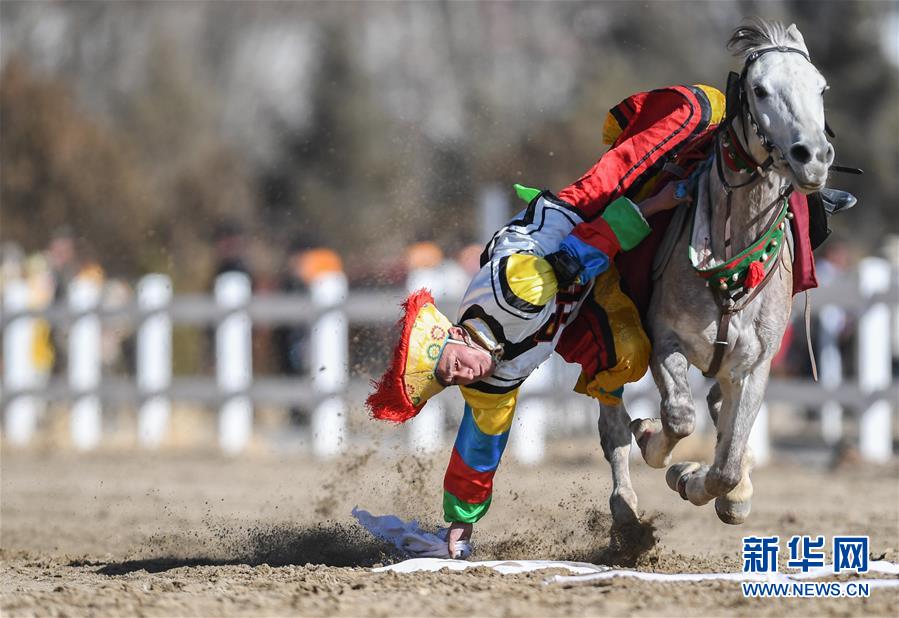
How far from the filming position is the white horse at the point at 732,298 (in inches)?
192

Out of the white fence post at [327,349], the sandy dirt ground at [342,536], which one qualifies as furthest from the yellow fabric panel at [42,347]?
the white fence post at [327,349]

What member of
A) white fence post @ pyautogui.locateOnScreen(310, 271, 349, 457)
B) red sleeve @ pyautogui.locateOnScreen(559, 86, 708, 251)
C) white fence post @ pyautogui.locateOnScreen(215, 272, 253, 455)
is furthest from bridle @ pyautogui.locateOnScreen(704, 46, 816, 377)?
white fence post @ pyautogui.locateOnScreen(215, 272, 253, 455)

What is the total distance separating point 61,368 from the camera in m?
14.9

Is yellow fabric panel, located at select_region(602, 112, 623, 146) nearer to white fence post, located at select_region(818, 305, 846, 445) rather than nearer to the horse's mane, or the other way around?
the horse's mane

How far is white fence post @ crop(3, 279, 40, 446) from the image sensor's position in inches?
542

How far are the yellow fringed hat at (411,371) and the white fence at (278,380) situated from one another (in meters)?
5.09

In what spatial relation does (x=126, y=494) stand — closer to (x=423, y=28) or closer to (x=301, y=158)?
(x=301, y=158)

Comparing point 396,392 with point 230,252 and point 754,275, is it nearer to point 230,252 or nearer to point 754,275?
point 754,275

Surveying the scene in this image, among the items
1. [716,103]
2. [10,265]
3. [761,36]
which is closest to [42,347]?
[10,265]

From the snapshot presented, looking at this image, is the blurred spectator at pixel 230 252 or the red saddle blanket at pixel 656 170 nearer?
the red saddle blanket at pixel 656 170

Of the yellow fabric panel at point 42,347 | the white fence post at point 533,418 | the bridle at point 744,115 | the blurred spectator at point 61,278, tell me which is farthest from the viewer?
the yellow fabric panel at point 42,347

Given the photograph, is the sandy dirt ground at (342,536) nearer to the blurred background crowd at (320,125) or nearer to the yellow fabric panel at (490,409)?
the yellow fabric panel at (490,409)

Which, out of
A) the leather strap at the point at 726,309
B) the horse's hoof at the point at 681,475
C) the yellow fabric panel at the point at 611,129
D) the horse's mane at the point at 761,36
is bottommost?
the horse's hoof at the point at 681,475

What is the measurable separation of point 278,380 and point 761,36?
29.1ft
